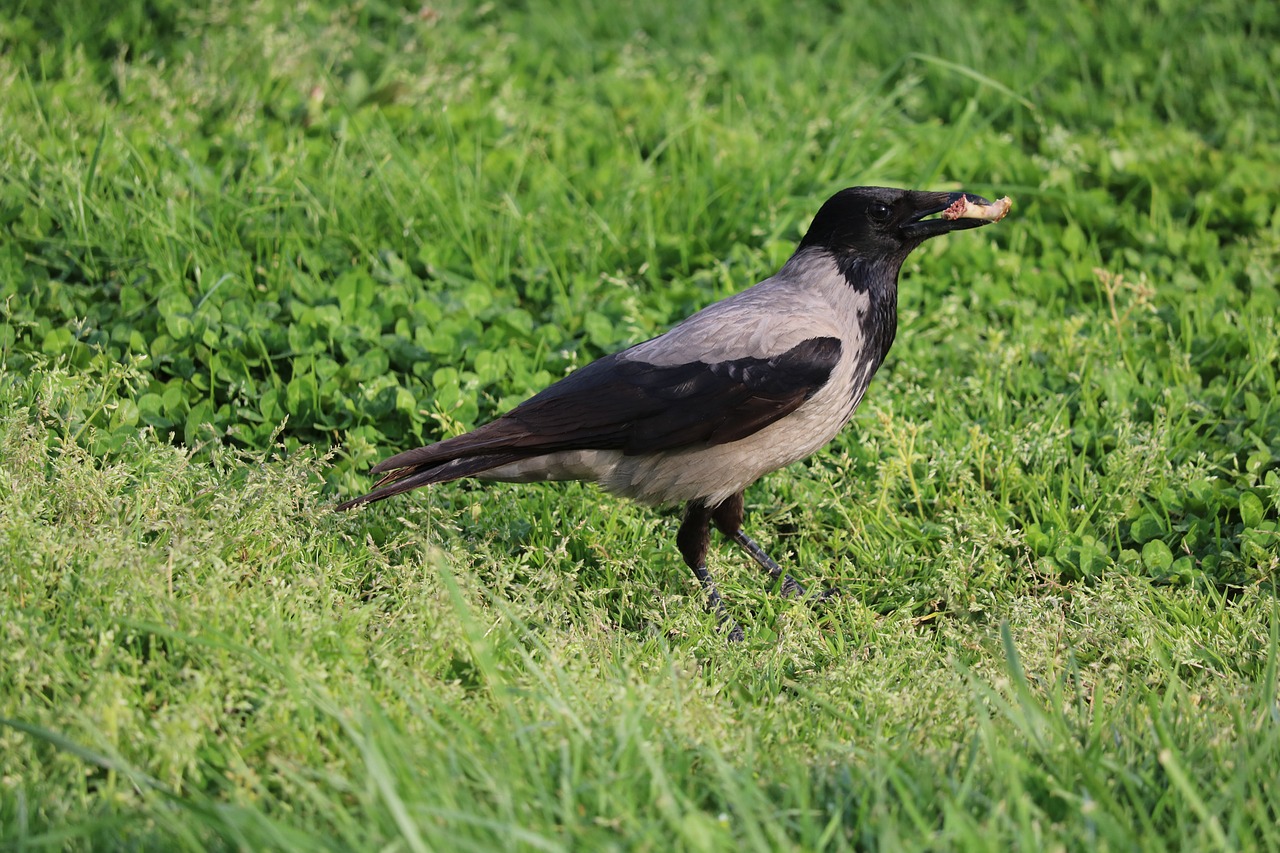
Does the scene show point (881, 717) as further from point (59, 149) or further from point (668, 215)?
point (59, 149)

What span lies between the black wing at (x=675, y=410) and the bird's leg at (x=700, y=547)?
0.94 feet

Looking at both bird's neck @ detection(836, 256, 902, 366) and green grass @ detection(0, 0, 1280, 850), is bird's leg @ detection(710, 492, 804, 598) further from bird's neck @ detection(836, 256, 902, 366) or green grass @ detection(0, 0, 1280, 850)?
bird's neck @ detection(836, 256, 902, 366)

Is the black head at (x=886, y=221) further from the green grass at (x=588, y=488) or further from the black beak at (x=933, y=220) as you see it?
the green grass at (x=588, y=488)

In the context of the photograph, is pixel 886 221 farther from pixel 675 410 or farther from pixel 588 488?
pixel 588 488

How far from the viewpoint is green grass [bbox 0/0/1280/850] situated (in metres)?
2.54

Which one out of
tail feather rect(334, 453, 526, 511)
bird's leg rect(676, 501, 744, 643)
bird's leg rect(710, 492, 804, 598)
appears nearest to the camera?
tail feather rect(334, 453, 526, 511)

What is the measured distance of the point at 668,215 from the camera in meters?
5.51

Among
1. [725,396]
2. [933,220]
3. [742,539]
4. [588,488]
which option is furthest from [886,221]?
[588,488]

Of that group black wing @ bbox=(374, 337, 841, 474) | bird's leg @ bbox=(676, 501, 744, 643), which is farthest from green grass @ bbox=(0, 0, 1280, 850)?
black wing @ bbox=(374, 337, 841, 474)

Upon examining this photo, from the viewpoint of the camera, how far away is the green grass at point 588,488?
8.32ft

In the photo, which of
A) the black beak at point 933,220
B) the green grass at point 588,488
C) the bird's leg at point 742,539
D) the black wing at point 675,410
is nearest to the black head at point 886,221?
the black beak at point 933,220

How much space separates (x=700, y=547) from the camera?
13.1ft

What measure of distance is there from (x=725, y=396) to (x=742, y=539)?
670 millimetres

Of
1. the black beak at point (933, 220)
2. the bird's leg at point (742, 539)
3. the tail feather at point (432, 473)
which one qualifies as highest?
the black beak at point (933, 220)
